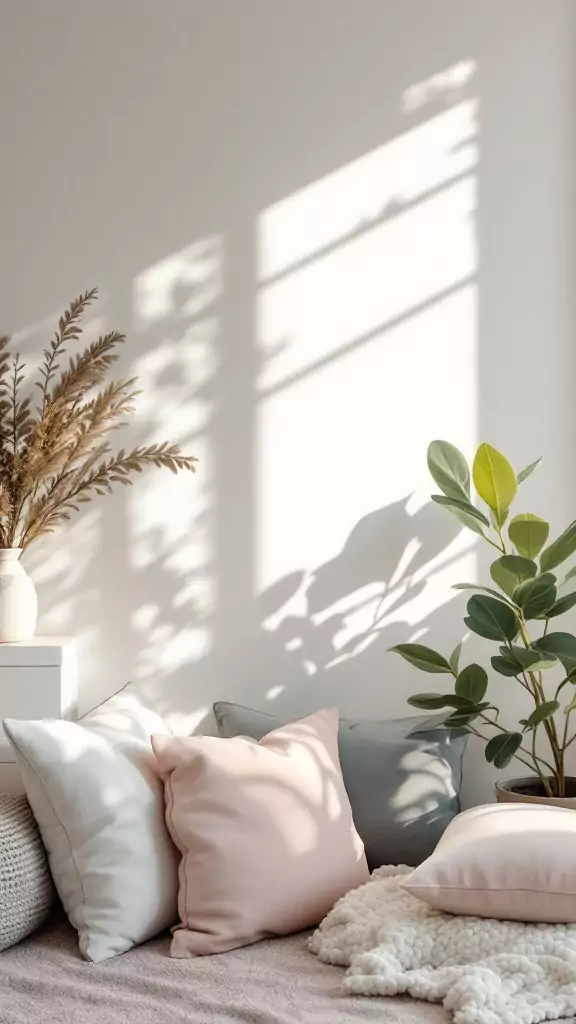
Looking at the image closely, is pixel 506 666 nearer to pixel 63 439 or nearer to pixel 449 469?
pixel 449 469

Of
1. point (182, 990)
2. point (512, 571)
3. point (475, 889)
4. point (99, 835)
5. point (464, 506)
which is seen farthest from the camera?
point (464, 506)

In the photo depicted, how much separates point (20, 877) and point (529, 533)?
4.18ft

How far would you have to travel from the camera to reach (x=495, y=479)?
237 centimetres

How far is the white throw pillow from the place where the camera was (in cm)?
196

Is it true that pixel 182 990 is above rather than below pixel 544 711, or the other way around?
below

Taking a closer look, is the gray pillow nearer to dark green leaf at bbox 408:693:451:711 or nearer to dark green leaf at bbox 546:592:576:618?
dark green leaf at bbox 408:693:451:711

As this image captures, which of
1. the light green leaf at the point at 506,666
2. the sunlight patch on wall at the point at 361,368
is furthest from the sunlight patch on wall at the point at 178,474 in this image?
the light green leaf at the point at 506,666

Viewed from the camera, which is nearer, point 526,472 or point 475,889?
point 475,889

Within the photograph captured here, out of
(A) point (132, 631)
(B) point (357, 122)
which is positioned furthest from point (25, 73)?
(A) point (132, 631)

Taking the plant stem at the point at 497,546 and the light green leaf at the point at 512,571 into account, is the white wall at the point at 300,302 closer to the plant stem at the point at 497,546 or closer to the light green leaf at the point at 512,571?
the plant stem at the point at 497,546

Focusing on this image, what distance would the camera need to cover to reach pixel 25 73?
2.67m

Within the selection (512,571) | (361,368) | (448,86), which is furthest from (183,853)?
Answer: (448,86)

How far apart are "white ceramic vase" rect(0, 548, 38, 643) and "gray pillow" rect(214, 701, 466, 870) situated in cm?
56

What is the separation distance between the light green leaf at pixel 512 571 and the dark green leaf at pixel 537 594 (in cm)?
2
